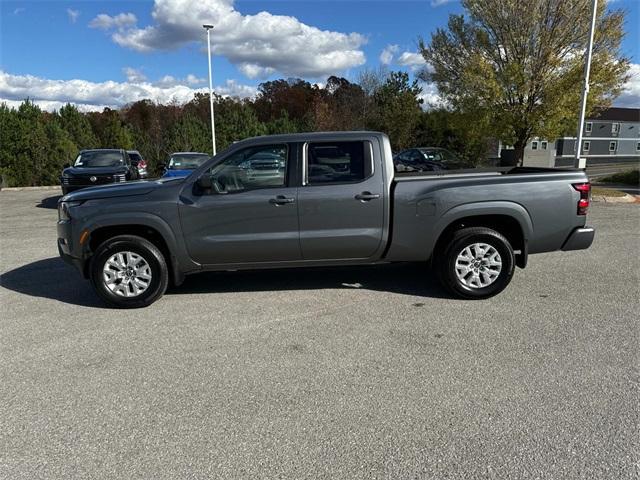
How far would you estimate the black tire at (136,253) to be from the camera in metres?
4.92

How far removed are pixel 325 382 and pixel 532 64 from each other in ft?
52.7

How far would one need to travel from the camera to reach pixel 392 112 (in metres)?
26.2

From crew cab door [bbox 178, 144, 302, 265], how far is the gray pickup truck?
0.04 feet

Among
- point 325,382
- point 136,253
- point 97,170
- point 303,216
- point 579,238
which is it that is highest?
point 97,170

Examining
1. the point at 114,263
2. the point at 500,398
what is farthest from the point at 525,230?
the point at 114,263

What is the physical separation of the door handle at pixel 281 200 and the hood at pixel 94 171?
32.3 ft

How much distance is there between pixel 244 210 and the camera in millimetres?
4918

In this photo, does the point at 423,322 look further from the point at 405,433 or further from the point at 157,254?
the point at 157,254

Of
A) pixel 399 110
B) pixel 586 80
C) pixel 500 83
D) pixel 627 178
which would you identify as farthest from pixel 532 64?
pixel 399 110

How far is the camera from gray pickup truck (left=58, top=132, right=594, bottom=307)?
4922 mm

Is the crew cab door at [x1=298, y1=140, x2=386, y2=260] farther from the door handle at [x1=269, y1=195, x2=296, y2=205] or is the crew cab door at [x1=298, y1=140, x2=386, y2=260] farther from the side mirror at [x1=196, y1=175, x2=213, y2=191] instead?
the side mirror at [x1=196, y1=175, x2=213, y2=191]

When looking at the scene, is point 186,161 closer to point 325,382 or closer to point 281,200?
point 281,200

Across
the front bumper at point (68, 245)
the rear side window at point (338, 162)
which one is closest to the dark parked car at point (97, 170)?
the front bumper at point (68, 245)

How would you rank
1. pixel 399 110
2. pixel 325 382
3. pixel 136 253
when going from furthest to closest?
1. pixel 399 110
2. pixel 136 253
3. pixel 325 382
